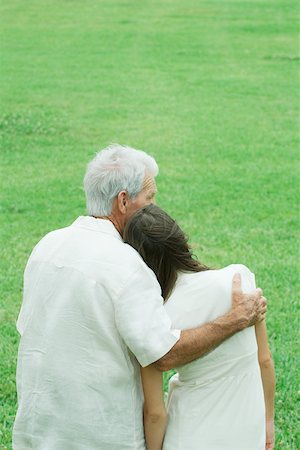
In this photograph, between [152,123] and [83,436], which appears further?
[152,123]

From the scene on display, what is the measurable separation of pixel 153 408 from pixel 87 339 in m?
0.35

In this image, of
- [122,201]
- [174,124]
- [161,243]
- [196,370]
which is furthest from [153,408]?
[174,124]

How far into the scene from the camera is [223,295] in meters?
3.86

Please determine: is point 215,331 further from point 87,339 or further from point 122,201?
point 122,201

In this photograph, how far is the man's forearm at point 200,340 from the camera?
375 centimetres

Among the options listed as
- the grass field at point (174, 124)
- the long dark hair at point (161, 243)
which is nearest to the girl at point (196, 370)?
the long dark hair at point (161, 243)

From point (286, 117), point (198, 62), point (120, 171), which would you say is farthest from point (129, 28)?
point (120, 171)

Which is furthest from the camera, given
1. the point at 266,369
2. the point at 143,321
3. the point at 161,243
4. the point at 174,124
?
the point at 174,124

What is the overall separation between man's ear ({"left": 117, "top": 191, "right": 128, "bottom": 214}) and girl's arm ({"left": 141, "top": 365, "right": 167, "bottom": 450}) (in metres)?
0.61

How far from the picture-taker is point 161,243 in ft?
12.8

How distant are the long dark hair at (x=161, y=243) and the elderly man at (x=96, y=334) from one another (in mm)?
79

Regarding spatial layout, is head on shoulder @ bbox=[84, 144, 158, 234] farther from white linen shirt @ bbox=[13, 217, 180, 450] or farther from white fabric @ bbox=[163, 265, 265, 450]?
white fabric @ bbox=[163, 265, 265, 450]

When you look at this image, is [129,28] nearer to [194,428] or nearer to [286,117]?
[286,117]

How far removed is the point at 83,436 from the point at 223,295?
2.36ft
